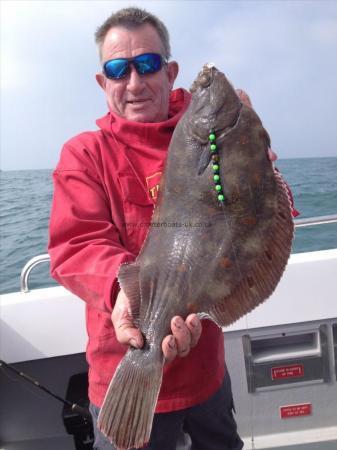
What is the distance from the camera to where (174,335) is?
183 centimetres

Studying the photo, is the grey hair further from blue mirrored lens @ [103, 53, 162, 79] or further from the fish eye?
the fish eye

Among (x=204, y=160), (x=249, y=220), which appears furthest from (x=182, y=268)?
(x=204, y=160)

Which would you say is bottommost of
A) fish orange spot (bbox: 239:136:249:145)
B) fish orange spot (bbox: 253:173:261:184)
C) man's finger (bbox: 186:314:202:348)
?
man's finger (bbox: 186:314:202:348)

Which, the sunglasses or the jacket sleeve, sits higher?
the sunglasses

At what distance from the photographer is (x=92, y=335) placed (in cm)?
247

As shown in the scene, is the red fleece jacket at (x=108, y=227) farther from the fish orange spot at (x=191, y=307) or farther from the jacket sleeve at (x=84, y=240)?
the fish orange spot at (x=191, y=307)

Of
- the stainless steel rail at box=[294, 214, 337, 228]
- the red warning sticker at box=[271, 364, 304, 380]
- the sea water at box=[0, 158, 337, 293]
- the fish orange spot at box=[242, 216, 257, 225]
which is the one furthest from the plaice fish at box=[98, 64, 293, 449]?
the sea water at box=[0, 158, 337, 293]

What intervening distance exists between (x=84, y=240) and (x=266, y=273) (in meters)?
0.92

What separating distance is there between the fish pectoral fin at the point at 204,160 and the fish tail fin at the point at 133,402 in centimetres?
86

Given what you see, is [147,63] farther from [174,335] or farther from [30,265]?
[30,265]

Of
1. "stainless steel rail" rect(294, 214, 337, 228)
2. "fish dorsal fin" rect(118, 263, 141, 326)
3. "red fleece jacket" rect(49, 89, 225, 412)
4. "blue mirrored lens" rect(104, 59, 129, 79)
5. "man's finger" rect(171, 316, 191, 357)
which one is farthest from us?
"stainless steel rail" rect(294, 214, 337, 228)

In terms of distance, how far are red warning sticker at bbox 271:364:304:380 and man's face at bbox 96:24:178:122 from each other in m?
2.68

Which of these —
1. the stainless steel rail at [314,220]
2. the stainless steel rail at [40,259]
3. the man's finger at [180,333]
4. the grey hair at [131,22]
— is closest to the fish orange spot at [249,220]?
the man's finger at [180,333]

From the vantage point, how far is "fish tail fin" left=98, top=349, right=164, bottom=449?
6.08ft
